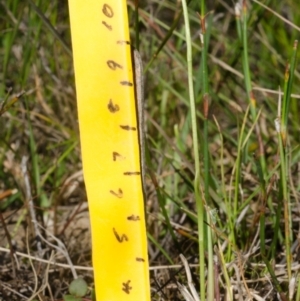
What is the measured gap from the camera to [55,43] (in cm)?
164

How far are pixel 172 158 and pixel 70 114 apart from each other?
1.19 feet

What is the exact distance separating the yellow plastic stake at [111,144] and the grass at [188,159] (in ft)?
0.25

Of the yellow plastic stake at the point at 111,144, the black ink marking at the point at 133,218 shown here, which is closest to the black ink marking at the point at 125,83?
the yellow plastic stake at the point at 111,144

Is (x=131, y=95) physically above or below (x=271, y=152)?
above

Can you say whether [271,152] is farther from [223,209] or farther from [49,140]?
[49,140]

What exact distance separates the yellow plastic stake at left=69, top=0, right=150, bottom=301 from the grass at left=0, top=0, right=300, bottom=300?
0.08 m

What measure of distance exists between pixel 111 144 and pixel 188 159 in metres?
0.56

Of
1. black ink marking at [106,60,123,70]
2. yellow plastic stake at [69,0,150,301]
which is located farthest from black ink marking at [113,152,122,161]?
black ink marking at [106,60,123,70]

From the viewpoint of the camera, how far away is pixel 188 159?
1.38m

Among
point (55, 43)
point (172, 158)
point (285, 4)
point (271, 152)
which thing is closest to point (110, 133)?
point (172, 158)

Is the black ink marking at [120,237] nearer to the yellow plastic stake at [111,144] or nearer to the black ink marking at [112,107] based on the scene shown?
the yellow plastic stake at [111,144]

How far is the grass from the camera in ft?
3.18

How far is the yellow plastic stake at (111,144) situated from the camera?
0.81 m

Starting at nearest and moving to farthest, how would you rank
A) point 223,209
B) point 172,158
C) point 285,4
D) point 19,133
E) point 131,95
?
point 131,95 < point 223,209 < point 172,158 < point 19,133 < point 285,4
